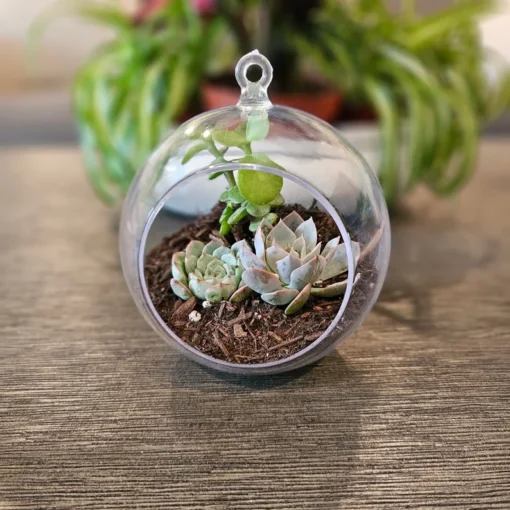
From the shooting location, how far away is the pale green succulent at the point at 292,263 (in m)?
0.48

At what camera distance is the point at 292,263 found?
47 centimetres

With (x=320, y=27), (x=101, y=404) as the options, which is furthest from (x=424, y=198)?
(x=101, y=404)

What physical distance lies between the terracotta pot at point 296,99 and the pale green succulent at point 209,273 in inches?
15.6

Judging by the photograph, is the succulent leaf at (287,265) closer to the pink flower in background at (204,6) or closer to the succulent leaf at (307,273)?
the succulent leaf at (307,273)

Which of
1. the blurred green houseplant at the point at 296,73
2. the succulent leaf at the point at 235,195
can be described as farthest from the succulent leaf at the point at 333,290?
the blurred green houseplant at the point at 296,73

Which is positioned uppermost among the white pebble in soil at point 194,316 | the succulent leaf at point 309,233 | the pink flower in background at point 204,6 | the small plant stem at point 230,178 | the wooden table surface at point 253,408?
the pink flower in background at point 204,6

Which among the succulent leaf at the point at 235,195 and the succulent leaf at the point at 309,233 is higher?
the succulent leaf at the point at 235,195

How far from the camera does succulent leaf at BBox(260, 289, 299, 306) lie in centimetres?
48

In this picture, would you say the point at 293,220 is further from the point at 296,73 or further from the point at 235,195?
the point at 296,73

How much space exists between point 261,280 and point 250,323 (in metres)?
0.05

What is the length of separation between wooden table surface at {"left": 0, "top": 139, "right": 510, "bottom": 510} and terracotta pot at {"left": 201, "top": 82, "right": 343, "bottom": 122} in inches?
11.4

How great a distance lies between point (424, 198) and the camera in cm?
102

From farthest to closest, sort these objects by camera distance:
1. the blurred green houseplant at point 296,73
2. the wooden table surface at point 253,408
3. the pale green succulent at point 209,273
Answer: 1. the blurred green houseplant at point 296,73
2. the pale green succulent at point 209,273
3. the wooden table surface at point 253,408

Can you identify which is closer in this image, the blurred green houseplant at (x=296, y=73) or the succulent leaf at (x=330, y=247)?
the succulent leaf at (x=330, y=247)
